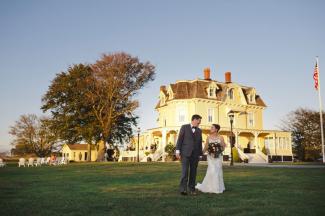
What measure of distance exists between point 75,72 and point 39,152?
33.2 metres

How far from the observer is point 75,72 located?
139 ft

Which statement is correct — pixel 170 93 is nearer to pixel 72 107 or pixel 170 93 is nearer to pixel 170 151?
pixel 170 151

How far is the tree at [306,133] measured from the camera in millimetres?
50828

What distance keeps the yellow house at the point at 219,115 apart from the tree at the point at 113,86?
5304 mm

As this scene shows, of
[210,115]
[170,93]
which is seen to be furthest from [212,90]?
[170,93]

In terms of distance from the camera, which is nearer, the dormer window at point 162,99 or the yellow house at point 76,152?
the dormer window at point 162,99

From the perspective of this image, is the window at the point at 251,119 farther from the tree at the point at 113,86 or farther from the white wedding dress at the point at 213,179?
the white wedding dress at the point at 213,179

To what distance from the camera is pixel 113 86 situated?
38562 mm

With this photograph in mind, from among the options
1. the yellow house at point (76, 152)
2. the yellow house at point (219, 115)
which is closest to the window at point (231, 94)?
the yellow house at point (219, 115)

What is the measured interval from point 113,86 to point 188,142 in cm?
3128

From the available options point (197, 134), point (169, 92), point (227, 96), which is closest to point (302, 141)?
point (227, 96)

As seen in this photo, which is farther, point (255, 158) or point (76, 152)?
point (76, 152)

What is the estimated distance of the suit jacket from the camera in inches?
323

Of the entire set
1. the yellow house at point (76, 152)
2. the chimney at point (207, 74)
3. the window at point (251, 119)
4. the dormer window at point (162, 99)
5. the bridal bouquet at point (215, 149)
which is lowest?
the yellow house at point (76, 152)
